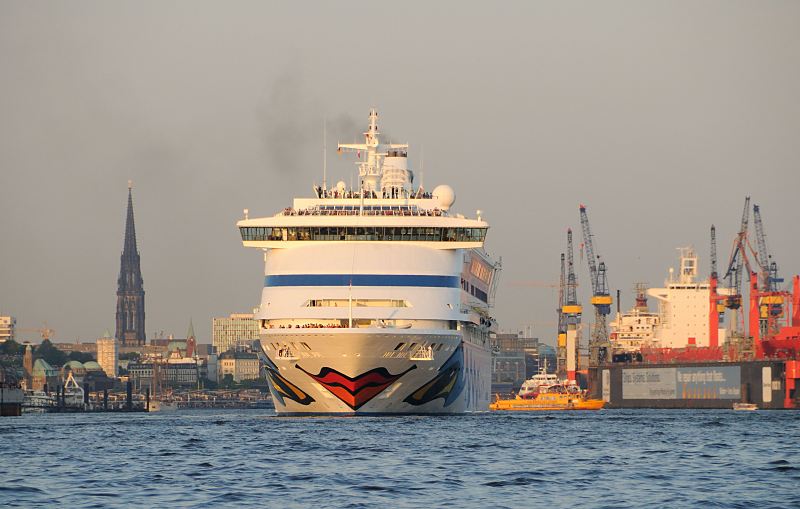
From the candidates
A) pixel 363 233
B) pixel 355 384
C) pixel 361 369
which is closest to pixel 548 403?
pixel 363 233

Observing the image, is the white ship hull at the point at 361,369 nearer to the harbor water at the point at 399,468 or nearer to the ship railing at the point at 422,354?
the ship railing at the point at 422,354

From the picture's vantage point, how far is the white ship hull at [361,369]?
84.4m

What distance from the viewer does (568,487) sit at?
4956 cm

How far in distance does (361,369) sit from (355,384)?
0.87 m

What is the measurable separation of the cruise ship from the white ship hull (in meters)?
0.05

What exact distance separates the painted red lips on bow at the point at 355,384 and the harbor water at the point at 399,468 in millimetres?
3182

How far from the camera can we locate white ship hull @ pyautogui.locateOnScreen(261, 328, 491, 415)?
277ft

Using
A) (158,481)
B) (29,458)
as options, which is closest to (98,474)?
(158,481)

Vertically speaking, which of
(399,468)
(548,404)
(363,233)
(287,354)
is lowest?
(399,468)

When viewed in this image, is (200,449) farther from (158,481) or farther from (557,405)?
(557,405)

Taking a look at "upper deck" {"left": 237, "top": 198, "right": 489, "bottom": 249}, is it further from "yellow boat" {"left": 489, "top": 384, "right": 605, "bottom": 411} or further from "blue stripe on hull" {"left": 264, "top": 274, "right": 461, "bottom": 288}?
"yellow boat" {"left": 489, "top": 384, "right": 605, "bottom": 411}

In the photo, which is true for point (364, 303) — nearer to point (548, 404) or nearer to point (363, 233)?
point (363, 233)

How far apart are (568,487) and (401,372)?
121 feet

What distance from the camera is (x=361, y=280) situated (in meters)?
87.9
